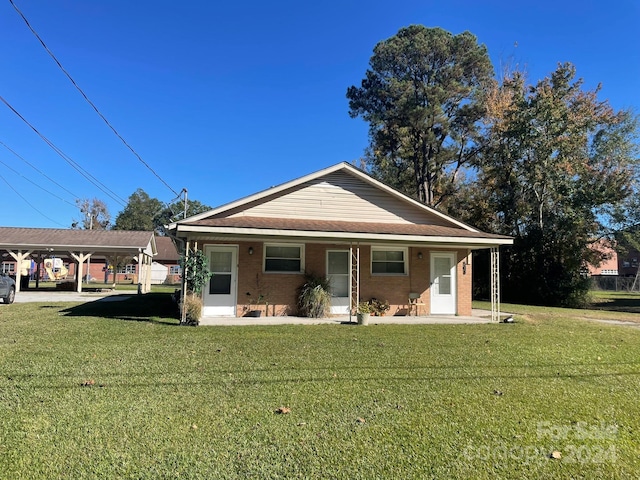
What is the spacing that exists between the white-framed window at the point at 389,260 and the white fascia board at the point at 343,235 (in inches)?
51.8

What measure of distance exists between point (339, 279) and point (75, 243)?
19.1 metres

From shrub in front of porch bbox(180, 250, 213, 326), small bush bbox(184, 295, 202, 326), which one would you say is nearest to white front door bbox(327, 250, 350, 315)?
shrub in front of porch bbox(180, 250, 213, 326)

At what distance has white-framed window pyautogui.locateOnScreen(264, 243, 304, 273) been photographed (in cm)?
1311

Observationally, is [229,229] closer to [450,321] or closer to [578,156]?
[450,321]

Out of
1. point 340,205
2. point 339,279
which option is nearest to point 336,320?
point 339,279

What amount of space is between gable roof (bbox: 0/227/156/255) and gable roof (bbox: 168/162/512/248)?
15029mm

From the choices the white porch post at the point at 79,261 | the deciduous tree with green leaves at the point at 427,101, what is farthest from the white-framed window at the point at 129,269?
the deciduous tree with green leaves at the point at 427,101

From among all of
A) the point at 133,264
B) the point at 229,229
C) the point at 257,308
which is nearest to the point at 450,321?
the point at 257,308

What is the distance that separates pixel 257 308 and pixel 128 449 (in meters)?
9.35

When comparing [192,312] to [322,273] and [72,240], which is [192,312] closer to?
[322,273]

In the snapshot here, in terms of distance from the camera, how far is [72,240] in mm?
25500

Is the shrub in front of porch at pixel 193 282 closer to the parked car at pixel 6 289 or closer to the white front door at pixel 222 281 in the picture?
the white front door at pixel 222 281

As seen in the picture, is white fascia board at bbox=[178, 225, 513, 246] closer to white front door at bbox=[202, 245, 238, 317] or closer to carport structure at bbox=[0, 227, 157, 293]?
white front door at bbox=[202, 245, 238, 317]

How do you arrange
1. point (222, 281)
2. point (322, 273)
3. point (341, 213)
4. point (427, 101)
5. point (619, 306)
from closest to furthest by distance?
point (222, 281)
point (322, 273)
point (341, 213)
point (619, 306)
point (427, 101)
